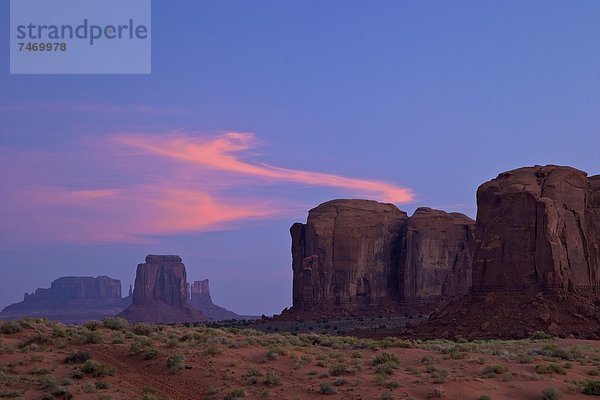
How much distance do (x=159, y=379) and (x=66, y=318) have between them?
178287mm

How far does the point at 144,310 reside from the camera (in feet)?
551

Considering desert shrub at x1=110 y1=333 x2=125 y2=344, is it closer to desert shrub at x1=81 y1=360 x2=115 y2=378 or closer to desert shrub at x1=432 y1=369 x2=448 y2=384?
desert shrub at x1=81 y1=360 x2=115 y2=378

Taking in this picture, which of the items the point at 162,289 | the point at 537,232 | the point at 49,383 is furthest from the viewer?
the point at 162,289

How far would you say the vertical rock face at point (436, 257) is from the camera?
9138 cm

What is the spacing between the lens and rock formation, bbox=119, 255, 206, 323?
6703 inches

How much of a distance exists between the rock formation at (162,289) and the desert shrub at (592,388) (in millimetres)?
147558

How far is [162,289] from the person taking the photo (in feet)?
582

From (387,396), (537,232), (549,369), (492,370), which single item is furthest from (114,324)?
(537,232)

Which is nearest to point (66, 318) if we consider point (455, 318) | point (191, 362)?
point (455, 318)

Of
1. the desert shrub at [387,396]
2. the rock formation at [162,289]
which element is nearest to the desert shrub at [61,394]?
the desert shrub at [387,396]

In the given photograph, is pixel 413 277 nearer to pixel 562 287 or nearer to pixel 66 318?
pixel 562 287

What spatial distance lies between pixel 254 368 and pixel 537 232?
34.1 meters

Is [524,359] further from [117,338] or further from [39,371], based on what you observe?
[39,371]

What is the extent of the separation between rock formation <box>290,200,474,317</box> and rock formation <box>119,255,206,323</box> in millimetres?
79621
